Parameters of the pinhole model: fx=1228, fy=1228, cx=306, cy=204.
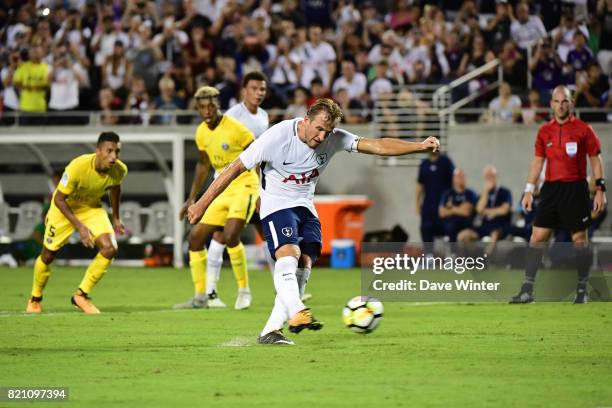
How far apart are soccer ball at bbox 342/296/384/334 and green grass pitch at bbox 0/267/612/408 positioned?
0.11 m

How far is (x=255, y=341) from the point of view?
1015 cm

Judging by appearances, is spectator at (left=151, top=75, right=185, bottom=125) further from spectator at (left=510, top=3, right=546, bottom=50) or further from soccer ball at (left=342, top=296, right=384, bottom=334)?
soccer ball at (left=342, top=296, right=384, bottom=334)

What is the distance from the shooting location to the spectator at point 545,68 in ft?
72.5

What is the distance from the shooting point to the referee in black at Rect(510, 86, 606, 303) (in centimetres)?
1381

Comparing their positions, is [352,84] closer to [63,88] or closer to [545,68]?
[545,68]

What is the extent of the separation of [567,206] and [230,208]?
12.5ft

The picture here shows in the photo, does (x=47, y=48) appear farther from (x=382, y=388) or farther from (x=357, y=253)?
(x=382, y=388)

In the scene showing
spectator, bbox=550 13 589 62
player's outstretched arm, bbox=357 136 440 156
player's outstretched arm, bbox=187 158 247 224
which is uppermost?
spectator, bbox=550 13 589 62

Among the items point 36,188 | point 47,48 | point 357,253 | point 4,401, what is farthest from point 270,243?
point 47,48

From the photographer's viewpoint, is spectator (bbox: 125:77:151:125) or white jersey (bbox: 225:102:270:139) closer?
white jersey (bbox: 225:102:270:139)

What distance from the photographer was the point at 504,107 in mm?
Answer: 22703

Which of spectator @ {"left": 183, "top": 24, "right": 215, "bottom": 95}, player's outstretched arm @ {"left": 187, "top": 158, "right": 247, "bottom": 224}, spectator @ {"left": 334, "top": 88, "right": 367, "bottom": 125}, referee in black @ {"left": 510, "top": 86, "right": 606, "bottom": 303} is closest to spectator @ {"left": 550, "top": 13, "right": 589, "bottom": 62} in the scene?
spectator @ {"left": 334, "top": 88, "right": 367, "bottom": 125}

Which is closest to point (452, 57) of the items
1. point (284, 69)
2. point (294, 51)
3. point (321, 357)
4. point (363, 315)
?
point (294, 51)

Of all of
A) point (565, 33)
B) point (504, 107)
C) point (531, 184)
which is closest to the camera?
point (531, 184)
